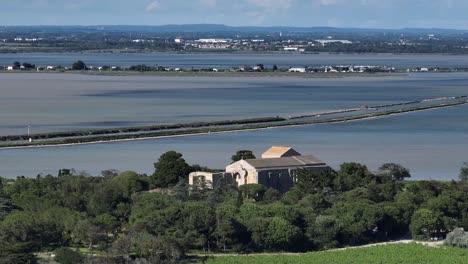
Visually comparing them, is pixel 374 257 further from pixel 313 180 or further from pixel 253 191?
pixel 313 180

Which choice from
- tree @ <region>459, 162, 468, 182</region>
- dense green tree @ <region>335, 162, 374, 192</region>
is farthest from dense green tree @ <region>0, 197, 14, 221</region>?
tree @ <region>459, 162, 468, 182</region>

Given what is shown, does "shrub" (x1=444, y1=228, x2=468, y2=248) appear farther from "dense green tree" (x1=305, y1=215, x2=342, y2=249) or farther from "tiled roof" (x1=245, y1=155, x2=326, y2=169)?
"tiled roof" (x1=245, y1=155, x2=326, y2=169)

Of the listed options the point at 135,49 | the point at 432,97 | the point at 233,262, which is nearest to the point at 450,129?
the point at 432,97

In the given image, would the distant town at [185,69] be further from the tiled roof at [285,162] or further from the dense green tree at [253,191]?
the dense green tree at [253,191]

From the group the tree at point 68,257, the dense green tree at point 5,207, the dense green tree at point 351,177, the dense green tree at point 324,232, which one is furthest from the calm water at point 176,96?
the tree at point 68,257

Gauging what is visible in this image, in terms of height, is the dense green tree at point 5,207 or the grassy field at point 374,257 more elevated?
the dense green tree at point 5,207

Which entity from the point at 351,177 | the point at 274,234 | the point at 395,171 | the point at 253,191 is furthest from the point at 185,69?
the point at 274,234

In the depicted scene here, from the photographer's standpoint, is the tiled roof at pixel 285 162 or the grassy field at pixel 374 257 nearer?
the grassy field at pixel 374 257
